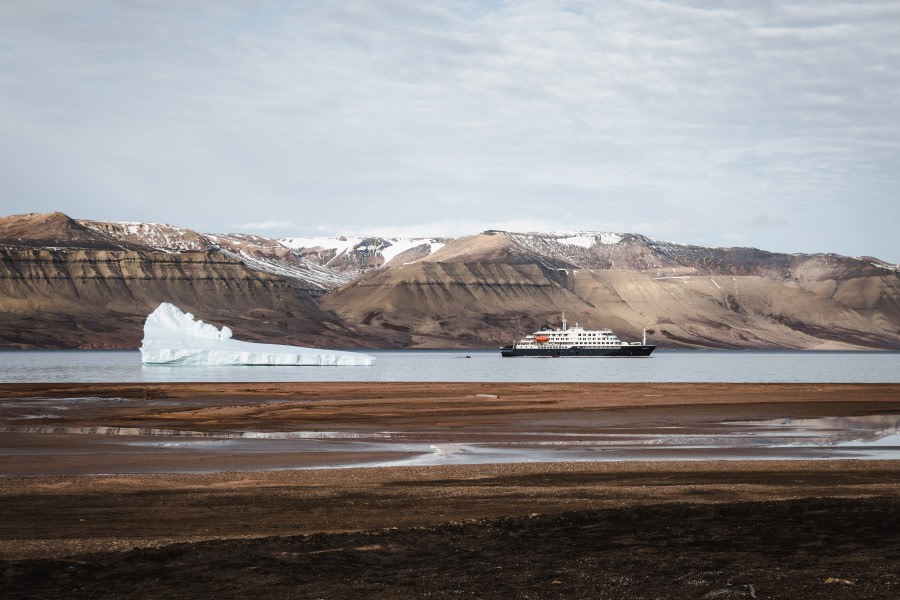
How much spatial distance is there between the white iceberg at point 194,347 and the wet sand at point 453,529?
74793mm

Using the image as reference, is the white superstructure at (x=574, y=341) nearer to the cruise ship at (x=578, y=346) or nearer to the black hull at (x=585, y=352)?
the cruise ship at (x=578, y=346)

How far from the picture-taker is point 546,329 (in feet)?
639

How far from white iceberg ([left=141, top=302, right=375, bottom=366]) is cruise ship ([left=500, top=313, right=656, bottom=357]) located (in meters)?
78.7

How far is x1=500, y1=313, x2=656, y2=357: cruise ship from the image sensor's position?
179 m

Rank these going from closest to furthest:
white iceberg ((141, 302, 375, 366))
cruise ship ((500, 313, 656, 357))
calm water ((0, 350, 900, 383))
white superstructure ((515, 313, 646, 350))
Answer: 1. calm water ((0, 350, 900, 383))
2. white iceberg ((141, 302, 375, 366))
3. cruise ship ((500, 313, 656, 357))
4. white superstructure ((515, 313, 646, 350))

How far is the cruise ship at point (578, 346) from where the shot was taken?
586 ft

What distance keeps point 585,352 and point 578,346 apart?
1562 mm

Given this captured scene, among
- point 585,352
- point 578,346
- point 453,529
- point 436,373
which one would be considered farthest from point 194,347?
point 453,529

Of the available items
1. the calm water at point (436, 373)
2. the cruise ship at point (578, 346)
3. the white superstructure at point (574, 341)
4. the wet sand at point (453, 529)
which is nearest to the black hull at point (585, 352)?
the cruise ship at point (578, 346)

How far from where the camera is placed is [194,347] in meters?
102

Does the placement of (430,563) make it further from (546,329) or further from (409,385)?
(546,329)

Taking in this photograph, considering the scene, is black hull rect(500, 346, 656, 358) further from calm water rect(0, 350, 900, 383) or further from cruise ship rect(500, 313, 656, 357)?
calm water rect(0, 350, 900, 383)

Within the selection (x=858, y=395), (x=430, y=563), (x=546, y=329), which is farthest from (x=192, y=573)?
(x=546, y=329)

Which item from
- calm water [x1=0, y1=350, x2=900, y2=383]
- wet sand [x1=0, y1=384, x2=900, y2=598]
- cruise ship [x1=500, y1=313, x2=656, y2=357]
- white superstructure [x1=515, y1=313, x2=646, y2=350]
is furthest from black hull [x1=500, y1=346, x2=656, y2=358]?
wet sand [x1=0, y1=384, x2=900, y2=598]
